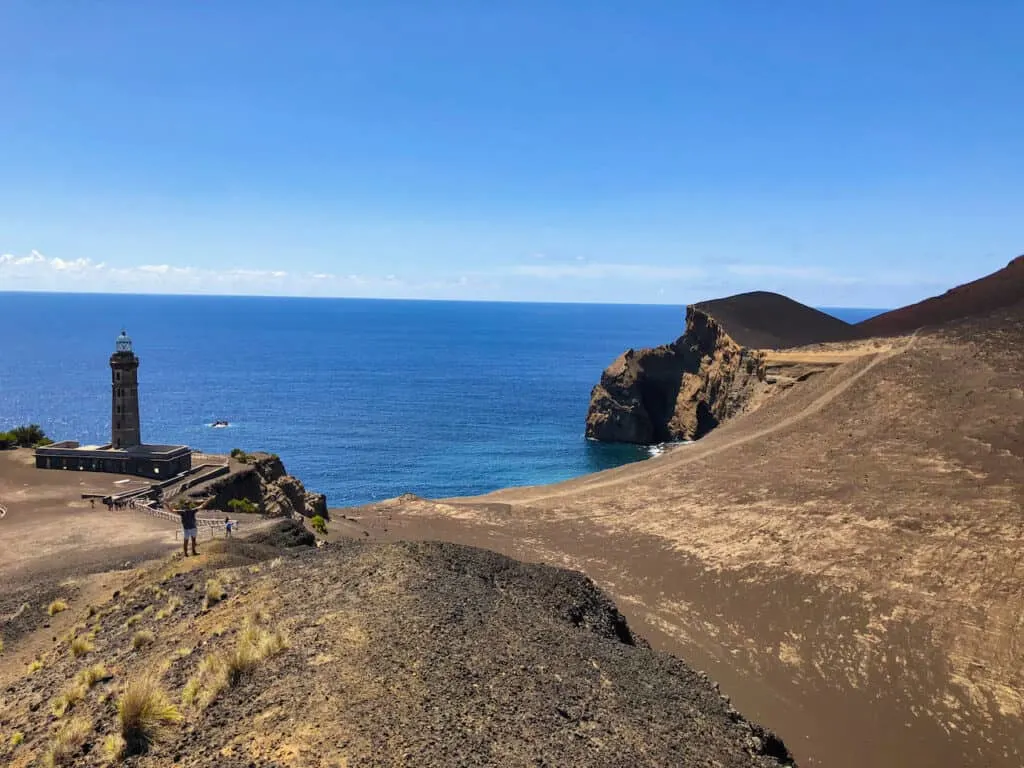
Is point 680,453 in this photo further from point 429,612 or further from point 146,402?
point 146,402

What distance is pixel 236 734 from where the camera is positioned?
10.7 metres

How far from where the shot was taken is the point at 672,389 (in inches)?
3275

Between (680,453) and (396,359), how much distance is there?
120m

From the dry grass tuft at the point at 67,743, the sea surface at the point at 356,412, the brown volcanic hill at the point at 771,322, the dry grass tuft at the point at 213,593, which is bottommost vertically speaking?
the sea surface at the point at 356,412

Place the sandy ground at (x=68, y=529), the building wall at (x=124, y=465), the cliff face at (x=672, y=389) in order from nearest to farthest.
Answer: the sandy ground at (x=68, y=529)
the building wall at (x=124, y=465)
the cliff face at (x=672, y=389)

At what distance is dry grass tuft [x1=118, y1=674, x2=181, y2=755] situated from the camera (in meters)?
10.9

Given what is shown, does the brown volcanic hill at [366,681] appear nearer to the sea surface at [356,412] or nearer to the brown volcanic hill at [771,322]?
the sea surface at [356,412]

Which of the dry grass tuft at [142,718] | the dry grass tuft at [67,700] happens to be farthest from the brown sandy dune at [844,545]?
the dry grass tuft at [67,700]

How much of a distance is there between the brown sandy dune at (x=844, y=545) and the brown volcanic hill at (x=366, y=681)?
8601mm

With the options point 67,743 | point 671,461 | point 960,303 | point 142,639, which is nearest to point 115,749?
point 67,743

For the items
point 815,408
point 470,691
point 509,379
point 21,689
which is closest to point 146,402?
point 509,379

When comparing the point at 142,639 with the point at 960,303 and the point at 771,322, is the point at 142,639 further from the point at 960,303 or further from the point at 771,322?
the point at 960,303

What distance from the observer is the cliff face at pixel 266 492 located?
1374 inches

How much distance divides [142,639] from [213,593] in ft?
5.73
